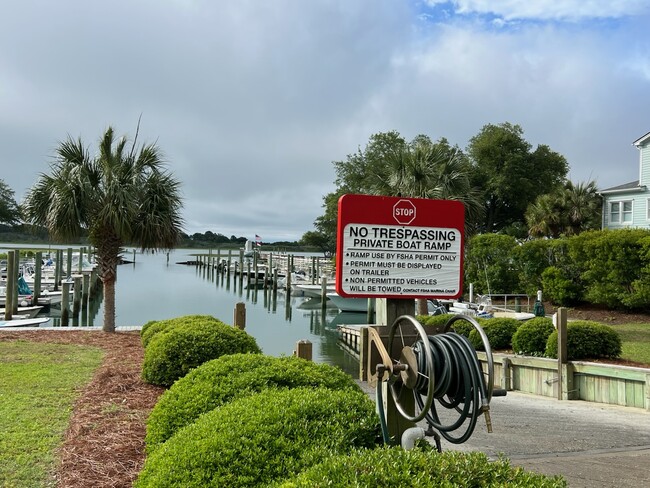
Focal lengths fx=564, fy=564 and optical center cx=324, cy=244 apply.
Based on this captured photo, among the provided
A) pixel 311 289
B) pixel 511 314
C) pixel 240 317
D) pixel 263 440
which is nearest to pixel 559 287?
pixel 511 314

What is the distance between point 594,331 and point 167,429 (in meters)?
9.13

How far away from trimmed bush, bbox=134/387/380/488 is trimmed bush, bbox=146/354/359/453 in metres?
0.45

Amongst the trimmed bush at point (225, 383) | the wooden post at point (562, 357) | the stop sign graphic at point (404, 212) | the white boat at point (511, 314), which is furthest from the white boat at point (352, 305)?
the stop sign graphic at point (404, 212)

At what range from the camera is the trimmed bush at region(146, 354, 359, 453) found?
13.8 feet

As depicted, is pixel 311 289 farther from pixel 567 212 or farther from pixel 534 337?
pixel 534 337

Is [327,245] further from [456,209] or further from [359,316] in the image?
[456,209]

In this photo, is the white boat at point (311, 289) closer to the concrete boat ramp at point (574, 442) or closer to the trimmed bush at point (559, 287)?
the trimmed bush at point (559, 287)

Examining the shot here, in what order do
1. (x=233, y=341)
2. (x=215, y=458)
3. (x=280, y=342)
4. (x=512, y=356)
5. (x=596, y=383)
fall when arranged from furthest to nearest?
1. (x=280, y=342)
2. (x=512, y=356)
3. (x=596, y=383)
4. (x=233, y=341)
5. (x=215, y=458)

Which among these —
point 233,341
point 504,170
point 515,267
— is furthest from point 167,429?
point 504,170

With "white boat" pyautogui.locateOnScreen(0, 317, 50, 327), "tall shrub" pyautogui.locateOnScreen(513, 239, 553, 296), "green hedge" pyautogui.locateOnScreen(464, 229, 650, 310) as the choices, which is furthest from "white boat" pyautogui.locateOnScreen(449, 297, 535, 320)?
"white boat" pyautogui.locateOnScreen(0, 317, 50, 327)

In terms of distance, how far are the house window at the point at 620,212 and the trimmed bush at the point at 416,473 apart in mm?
32817

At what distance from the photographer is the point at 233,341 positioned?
7293mm

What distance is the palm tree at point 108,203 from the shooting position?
45.5ft

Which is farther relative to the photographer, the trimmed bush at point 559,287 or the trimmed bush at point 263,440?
the trimmed bush at point 559,287
